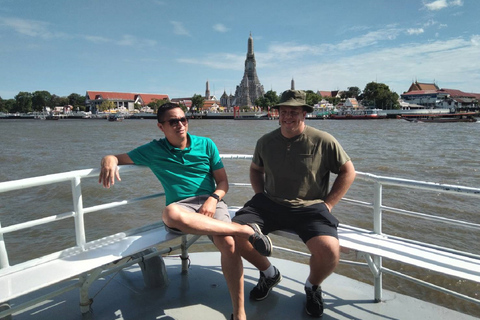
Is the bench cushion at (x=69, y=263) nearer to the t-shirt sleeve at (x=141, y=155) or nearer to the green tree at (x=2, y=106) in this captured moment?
the t-shirt sleeve at (x=141, y=155)

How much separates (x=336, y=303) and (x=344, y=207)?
208 inches

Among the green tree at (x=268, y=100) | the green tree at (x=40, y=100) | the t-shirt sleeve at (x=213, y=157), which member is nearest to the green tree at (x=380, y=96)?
the green tree at (x=268, y=100)

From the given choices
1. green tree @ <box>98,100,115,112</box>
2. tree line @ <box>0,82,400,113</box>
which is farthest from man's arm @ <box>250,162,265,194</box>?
green tree @ <box>98,100,115,112</box>

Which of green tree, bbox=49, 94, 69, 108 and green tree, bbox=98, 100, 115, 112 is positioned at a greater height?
green tree, bbox=49, 94, 69, 108

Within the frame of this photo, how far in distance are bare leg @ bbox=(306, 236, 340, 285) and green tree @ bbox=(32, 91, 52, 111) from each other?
13233 centimetres

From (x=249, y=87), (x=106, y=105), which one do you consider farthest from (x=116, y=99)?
(x=249, y=87)

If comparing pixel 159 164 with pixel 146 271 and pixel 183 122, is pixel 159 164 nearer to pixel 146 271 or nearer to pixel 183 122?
pixel 183 122

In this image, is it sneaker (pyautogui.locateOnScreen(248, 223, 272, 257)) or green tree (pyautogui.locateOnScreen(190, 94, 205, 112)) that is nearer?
sneaker (pyautogui.locateOnScreen(248, 223, 272, 257))

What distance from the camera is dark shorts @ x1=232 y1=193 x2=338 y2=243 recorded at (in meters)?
2.11

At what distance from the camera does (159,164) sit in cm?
230

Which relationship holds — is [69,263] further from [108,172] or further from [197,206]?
[197,206]

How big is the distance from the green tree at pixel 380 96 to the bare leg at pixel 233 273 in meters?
83.5

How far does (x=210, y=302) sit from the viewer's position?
2.35m

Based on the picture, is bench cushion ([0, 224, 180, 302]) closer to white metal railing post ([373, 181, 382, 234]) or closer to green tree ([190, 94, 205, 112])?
Answer: white metal railing post ([373, 181, 382, 234])
